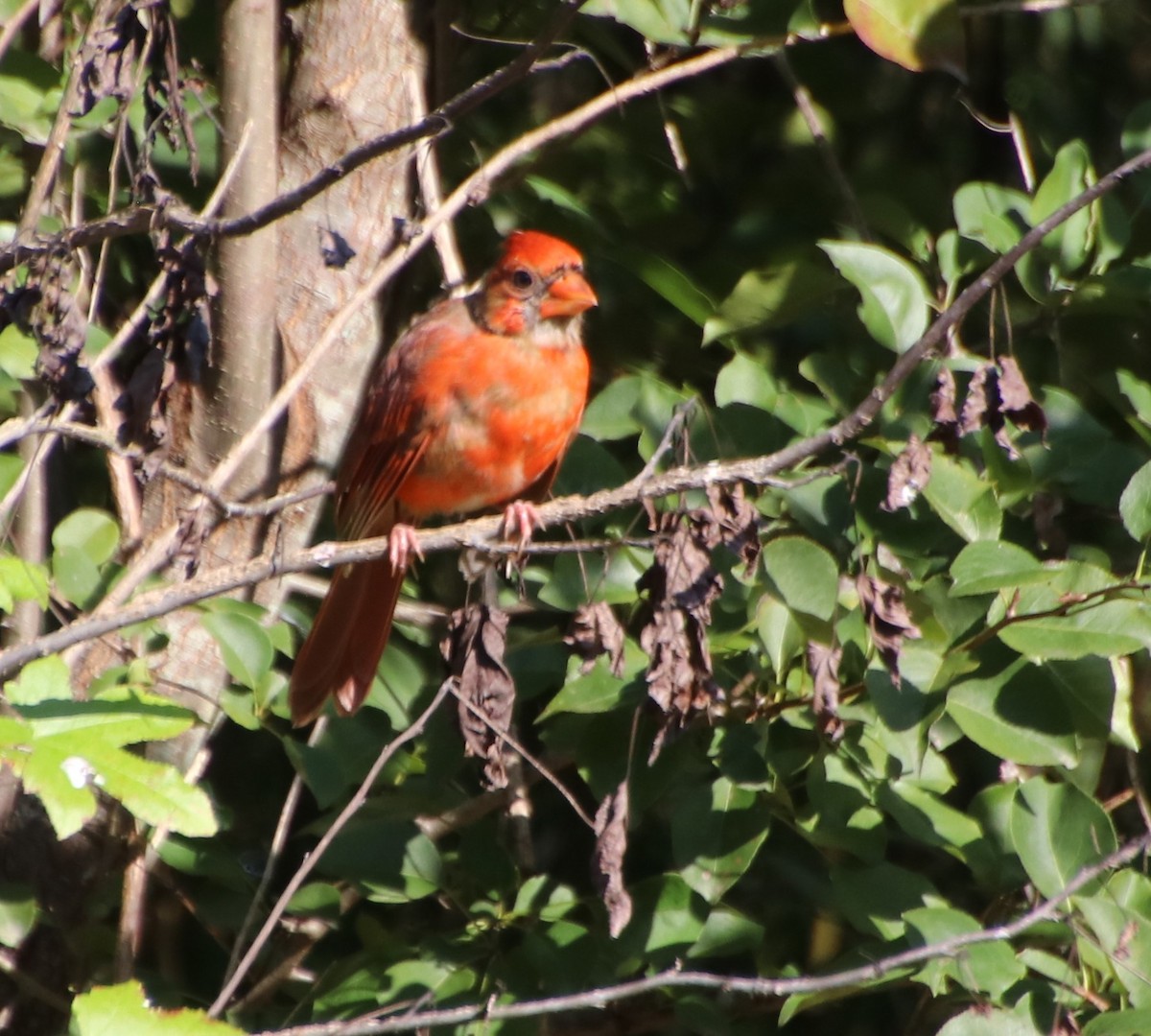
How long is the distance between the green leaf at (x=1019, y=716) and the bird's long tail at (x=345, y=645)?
1.23 m

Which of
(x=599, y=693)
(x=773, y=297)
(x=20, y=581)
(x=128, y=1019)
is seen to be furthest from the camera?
(x=773, y=297)

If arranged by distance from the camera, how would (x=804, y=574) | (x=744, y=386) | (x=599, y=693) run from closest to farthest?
(x=804, y=574) < (x=599, y=693) < (x=744, y=386)

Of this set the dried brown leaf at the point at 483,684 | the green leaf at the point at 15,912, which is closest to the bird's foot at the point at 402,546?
the dried brown leaf at the point at 483,684

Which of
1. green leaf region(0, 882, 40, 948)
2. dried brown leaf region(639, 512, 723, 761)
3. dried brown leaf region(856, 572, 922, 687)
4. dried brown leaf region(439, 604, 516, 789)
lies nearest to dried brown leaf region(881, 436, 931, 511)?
→ dried brown leaf region(856, 572, 922, 687)

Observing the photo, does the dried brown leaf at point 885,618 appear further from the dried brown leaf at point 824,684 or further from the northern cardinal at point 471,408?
the northern cardinal at point 471,408

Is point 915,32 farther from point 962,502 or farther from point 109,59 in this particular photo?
point 109,59

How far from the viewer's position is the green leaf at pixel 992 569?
2.43 m

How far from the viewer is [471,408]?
3.55 m

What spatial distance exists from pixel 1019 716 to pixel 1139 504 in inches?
16.1

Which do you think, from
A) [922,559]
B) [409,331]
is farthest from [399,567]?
[922,559]

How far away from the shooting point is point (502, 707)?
250cm

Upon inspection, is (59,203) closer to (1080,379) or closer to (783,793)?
(783,793)

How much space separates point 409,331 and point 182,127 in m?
0.91

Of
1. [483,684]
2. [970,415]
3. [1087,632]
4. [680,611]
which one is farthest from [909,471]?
[483,684]
